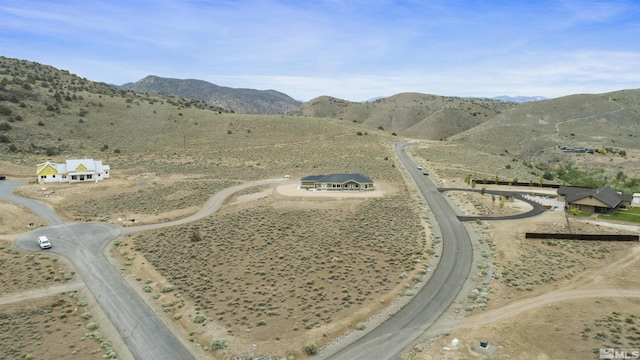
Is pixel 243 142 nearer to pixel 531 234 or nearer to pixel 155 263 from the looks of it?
pixel 155 263

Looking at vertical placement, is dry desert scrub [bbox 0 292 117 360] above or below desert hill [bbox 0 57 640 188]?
below

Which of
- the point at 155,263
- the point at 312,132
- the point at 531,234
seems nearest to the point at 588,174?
the point at 531,234

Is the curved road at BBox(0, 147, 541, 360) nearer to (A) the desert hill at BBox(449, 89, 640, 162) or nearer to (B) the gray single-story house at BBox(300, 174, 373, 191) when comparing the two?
(B) the gray single-story house at BBox(300, 174, 373, 191)

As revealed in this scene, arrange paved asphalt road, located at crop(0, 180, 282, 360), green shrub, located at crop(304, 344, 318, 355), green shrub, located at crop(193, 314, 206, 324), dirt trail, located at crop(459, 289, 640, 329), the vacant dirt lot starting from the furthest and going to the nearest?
green shrub, located at crop(193, 314, 206, 324) < dirt trail, located at crop(459, 289, 640, 329) < the vacant dirt lot < paved asphalt road, located at crop(0, 180, 282, 360) < green shrub, located at crop(304, 344, 318, 355)

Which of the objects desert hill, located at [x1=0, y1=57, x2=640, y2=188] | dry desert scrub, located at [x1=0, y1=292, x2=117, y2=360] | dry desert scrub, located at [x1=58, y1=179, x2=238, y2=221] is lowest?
dry desert scrub, located at [x1=0, y1=292, x2=117, y2=360]

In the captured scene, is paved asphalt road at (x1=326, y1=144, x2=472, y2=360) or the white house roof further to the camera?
the white house roof

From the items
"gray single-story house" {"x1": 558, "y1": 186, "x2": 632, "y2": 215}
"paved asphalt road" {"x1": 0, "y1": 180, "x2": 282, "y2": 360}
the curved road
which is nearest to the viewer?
the curved road

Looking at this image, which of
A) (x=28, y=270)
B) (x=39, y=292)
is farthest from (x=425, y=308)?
(x=28, y=270)

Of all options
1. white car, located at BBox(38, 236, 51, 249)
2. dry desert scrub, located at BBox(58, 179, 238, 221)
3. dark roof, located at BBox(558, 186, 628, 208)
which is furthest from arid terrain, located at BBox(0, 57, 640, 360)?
dark roof, located at BBox(558, 186, 628, 208)
